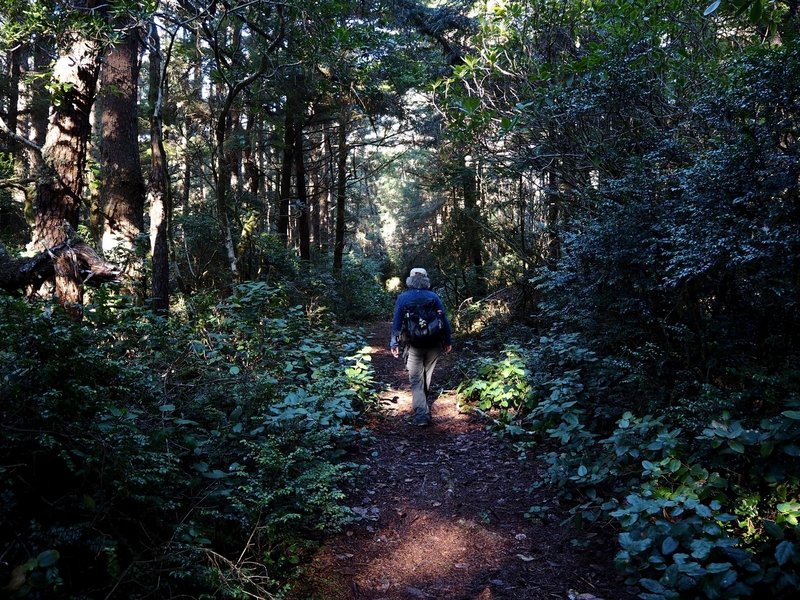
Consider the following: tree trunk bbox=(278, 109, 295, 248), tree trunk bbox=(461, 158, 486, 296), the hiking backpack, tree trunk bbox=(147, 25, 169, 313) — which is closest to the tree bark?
tree trunk bbox=(147, 25, 169, 313)

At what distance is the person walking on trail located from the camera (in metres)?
6.67

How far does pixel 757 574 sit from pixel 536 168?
7310 millimetres

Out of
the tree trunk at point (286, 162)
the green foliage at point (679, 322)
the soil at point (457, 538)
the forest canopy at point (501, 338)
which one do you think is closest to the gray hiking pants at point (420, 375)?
the soil at point (457, 538)

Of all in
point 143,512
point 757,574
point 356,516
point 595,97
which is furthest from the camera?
point 595,97

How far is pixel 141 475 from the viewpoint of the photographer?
276 centimetres

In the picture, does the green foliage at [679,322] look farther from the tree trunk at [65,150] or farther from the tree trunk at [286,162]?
the tree trunk at [286,162]

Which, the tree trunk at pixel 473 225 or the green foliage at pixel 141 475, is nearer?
the green foliage at pixel 141 475

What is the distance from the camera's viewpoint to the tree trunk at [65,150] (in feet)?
18.5

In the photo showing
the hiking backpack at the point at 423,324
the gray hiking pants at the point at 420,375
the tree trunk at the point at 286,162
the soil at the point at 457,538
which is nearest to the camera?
the soil at the point at 457,538

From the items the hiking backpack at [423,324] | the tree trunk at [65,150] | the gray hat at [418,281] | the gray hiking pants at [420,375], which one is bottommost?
the gray hiking pants at [420,375]

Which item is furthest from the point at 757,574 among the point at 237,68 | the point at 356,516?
the point at 237,68

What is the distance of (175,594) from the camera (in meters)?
2.59

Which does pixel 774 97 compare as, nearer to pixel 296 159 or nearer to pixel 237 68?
pixel 237 68

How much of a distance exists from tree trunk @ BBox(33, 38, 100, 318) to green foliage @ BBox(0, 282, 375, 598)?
1828 mm
